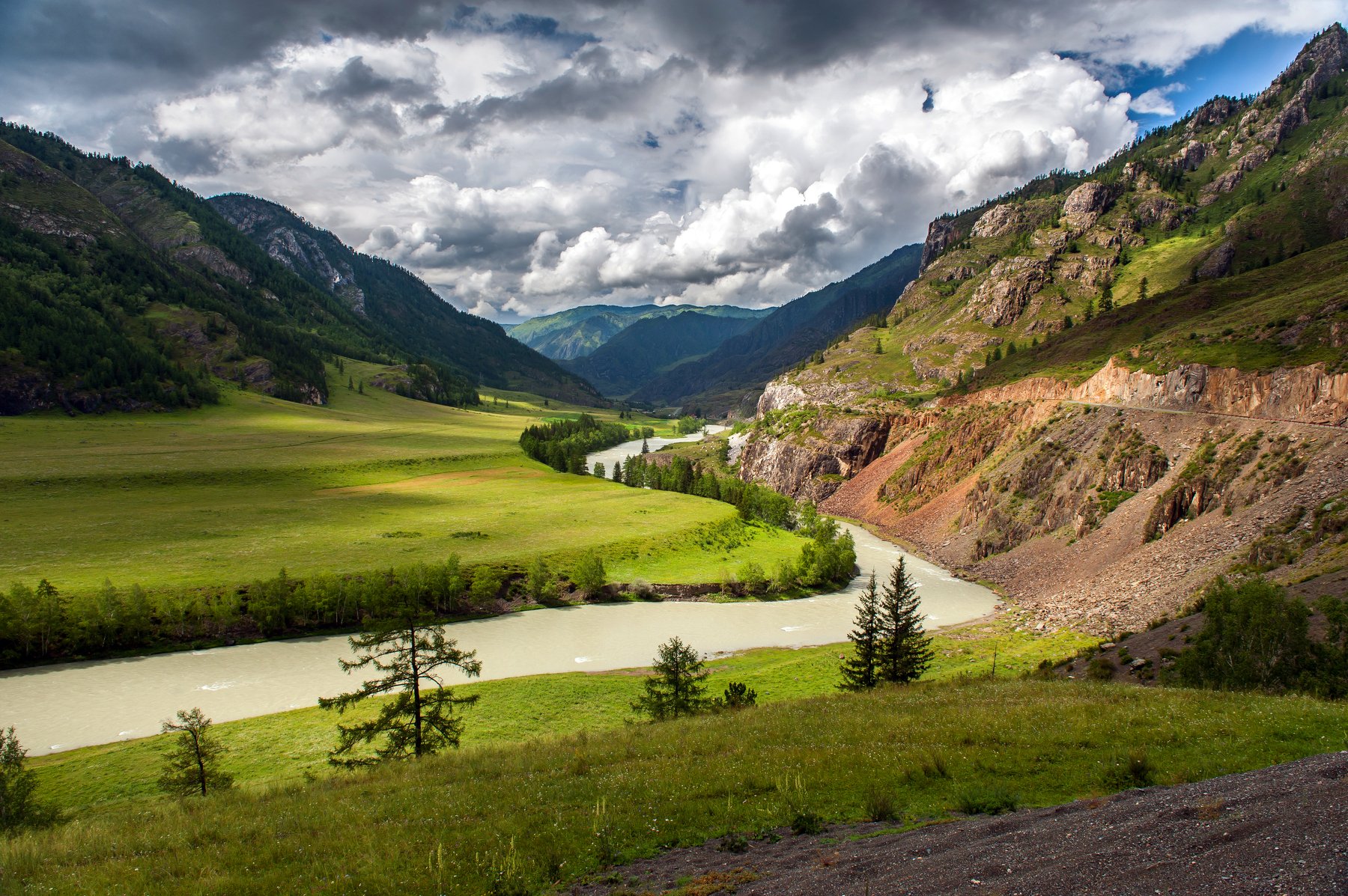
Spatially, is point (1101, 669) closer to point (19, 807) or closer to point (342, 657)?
point (19, 807)

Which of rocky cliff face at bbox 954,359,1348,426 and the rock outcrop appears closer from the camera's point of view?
rocky cliff face at bbox 954,359,1348,426

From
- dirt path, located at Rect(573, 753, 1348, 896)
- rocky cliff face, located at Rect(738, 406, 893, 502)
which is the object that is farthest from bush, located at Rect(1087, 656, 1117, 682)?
rocky cliff face, located at Rect(738, 406, 893, 502)

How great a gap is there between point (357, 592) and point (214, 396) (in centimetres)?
16317

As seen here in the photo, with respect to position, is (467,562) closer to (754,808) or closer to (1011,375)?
(754,808)

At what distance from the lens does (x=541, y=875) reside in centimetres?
1172

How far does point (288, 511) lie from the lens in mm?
92000

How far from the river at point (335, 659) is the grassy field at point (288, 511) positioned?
10074 mm

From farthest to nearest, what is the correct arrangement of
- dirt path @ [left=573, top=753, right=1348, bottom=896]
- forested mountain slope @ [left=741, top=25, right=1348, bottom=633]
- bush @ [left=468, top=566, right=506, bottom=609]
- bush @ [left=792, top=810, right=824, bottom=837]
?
bush @ [left=468, top=566, right=506, bottom=609] < forested mountain slope @ [left=741, top=25, right=1348, bottom=633] < bush @ [left=792, top=810, right=824, bottom=837] < dirt path @ [left=573, top=753, right=1348, bottom=896]

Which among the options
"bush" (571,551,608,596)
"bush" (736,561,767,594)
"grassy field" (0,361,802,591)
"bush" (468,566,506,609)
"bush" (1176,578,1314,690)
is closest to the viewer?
"bush" (1176,578,1314,690)

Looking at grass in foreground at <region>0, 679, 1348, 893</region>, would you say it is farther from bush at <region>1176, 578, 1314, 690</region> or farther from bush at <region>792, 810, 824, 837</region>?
bush at <region>1176, 578, 1314, 690</region>

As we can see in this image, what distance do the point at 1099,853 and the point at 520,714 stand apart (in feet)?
128

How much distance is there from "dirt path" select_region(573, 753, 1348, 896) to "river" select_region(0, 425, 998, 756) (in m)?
46.0

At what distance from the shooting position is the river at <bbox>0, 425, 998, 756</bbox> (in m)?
44.0

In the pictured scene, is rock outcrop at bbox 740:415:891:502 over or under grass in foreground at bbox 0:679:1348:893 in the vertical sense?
over
